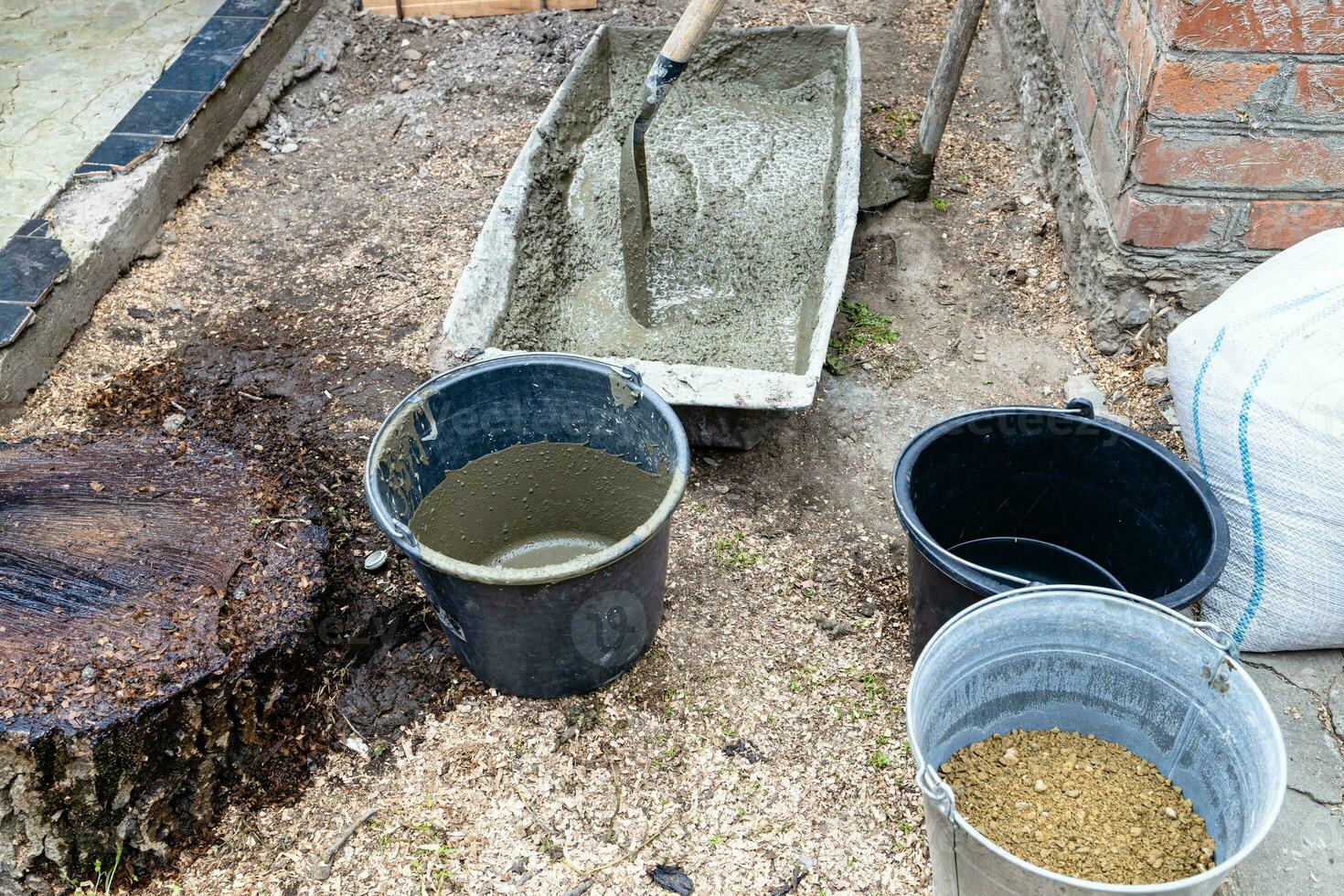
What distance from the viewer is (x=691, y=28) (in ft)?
9.86

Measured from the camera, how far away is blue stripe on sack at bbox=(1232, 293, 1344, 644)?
2.17 meters

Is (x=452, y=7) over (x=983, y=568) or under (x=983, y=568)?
over

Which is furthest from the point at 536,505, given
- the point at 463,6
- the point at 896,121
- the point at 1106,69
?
the point at 463,6

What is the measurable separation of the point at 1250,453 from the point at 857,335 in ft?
4.28

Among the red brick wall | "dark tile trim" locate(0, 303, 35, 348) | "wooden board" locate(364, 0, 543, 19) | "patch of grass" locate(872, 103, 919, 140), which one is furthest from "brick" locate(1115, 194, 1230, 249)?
"dark tile trim" locate(0, 303, 35, 348)

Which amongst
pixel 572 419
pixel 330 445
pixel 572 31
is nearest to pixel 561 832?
pixel 572 419

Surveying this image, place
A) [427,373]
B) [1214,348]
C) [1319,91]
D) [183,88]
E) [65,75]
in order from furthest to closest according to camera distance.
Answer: [65,75] → [183,88] → [427,373] → [1319,91] → [1214,348]

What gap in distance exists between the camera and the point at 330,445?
9.25 ft

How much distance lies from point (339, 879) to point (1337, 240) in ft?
8.75

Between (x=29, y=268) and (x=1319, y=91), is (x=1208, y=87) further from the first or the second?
(x=29, y=268)

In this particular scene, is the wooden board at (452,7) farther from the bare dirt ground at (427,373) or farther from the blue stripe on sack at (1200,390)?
the blue stripe on sack at (1200,390)

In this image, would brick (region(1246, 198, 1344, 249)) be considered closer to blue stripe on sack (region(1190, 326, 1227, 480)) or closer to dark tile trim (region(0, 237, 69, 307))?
blue stripe on sack (region(1190, 326, 1227, 480))

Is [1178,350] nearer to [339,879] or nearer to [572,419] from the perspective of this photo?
[572,419]

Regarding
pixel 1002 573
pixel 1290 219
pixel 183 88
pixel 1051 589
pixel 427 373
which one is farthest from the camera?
pixel 183 88
